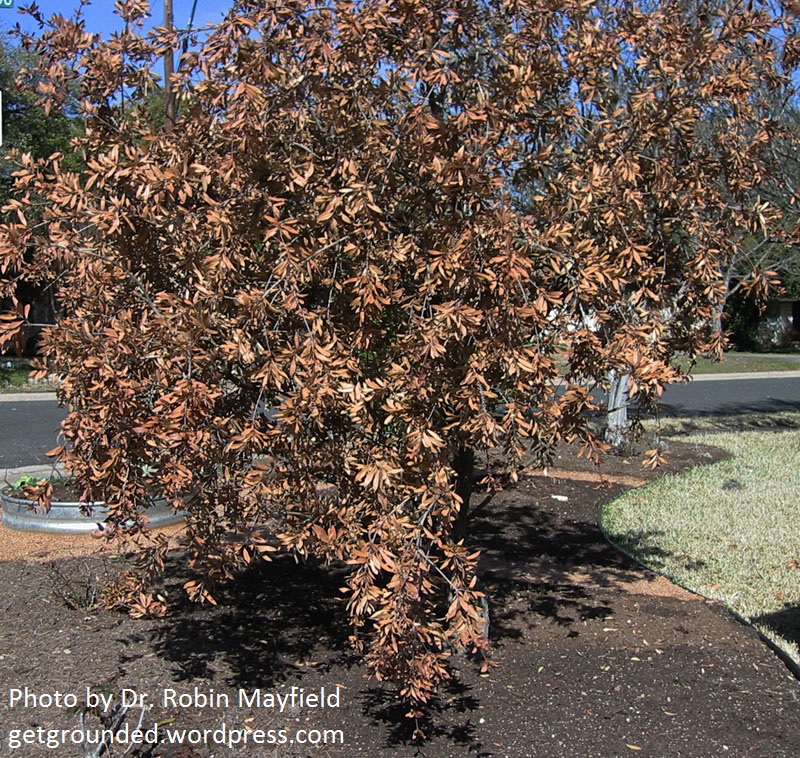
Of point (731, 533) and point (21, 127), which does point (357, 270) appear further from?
point (21, 127)

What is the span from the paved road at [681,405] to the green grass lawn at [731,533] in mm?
1136

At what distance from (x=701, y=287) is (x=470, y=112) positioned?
1.53m

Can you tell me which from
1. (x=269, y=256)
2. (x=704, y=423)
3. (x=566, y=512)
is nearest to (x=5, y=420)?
(x=566, y=512)

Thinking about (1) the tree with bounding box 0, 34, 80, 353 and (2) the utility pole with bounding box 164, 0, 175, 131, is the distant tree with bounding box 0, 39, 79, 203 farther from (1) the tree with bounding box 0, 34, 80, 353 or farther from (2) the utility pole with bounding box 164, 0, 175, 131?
(2) the utility pole with bounding box 164, 0, 175, 131

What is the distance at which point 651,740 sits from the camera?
4098 millimetres

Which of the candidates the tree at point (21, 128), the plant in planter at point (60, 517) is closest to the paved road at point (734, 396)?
the plant in planter at point (60, 517)

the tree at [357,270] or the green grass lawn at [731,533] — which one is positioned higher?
the tree at [357,270]

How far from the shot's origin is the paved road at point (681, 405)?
1225cm

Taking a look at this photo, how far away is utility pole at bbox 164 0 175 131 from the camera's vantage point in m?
4.49

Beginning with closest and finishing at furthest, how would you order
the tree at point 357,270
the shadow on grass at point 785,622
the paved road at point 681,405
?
the tree at point 357,270, the shadow on grass at point 785,622, the paved road at point 681,405

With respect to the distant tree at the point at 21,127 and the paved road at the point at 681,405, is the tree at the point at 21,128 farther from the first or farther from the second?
the paved road at the point at 681,405

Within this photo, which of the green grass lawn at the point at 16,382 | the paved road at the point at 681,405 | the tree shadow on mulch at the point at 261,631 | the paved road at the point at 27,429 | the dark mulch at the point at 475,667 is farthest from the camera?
the green grass lawn at the point at 16,382

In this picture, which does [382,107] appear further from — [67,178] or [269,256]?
[67,178]

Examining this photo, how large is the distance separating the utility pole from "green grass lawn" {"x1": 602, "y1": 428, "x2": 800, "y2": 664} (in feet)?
14.7
